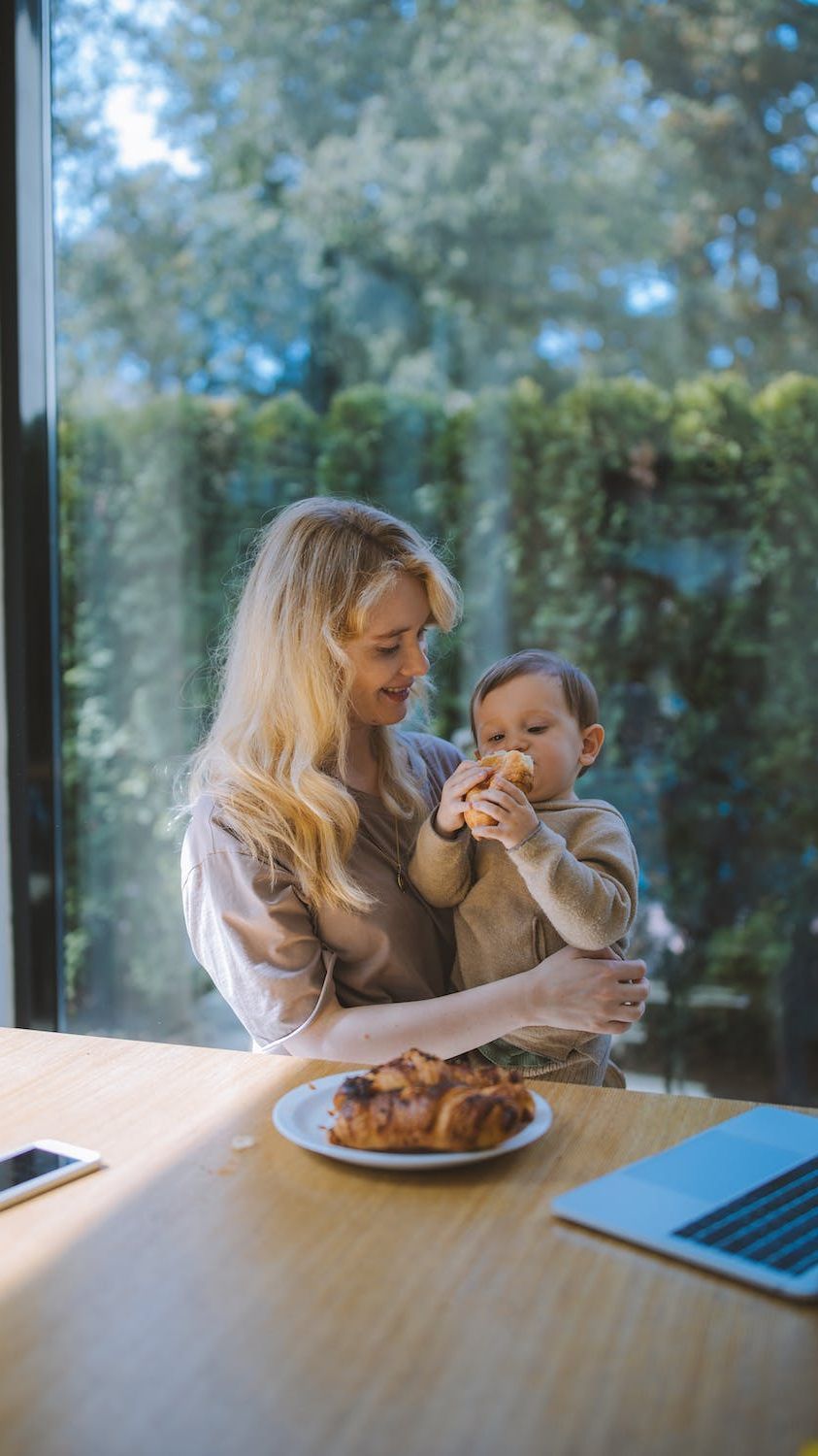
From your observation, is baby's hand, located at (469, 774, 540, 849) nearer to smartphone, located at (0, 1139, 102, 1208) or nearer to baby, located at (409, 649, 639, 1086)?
baby, located at (409, 649, 639, 1086)

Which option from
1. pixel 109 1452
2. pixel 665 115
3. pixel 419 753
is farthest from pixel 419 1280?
pixel 665 115

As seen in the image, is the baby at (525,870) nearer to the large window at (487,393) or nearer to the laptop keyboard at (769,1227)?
the laptop keyboard at (769,1227)

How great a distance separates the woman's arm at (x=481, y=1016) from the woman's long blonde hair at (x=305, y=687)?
0.56 ft

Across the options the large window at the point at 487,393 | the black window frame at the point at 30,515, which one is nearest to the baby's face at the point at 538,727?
the large window at the point at 487,393

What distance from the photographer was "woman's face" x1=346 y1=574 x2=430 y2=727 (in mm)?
1885

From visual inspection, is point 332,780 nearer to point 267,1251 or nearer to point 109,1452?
Answer: point 267,1251

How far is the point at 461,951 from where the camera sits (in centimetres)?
191

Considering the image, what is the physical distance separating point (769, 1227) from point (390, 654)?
1.08 metres

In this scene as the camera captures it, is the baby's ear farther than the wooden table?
Yes

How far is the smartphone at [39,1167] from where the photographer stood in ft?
3.71

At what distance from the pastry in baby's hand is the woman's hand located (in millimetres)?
228

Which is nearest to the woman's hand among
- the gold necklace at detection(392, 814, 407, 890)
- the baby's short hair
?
the gold necklace at detection(392, 814, 407, 890)

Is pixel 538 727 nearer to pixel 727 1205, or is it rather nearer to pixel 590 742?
pixel 590 742

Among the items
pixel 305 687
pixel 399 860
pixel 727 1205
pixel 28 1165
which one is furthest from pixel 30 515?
pixel 727 1205
